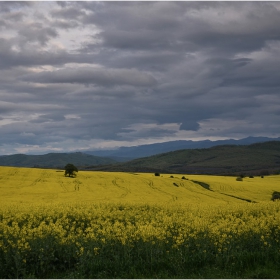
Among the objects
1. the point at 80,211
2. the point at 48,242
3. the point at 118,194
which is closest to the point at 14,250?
the point at 48,242

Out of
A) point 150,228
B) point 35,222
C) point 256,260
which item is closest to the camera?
point 256,260

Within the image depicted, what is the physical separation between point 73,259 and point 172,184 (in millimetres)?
43332

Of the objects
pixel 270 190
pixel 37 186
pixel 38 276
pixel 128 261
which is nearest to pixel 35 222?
pixel 38 276

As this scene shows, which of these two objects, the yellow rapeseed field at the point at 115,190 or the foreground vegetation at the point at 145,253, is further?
the yellow rapeseed field at the point at 115,190

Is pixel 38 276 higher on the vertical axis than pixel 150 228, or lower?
lower

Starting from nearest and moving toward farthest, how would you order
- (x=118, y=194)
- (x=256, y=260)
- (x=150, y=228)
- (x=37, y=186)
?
1. (x=256, y=260)
2. (x=150, y=228)
3. (x=118, y=194)
4. (x=37, y=186)

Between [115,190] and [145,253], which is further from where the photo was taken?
[115,190]

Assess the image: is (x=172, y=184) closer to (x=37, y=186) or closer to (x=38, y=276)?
(x=37, y=186)

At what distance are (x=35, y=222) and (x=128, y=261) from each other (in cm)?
769

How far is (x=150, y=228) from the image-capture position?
14.4 m

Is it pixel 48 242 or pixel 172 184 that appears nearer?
pixel 48 242

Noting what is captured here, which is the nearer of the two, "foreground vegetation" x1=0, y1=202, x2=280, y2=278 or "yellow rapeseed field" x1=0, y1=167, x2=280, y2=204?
"foreground vegetation" x1=0, y1=202, x2=280, y2=278

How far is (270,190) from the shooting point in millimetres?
53938

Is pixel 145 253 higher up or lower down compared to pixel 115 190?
higher up
